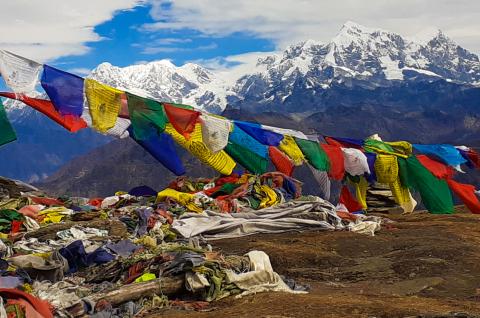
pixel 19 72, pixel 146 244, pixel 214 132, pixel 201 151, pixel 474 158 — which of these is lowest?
pixel 474 158

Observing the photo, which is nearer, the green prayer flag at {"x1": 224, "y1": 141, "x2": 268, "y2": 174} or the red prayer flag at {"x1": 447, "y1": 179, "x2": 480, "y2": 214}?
the green prayer flag at {"x1": 224, "y1": 141, "x2": 268, "y2": 174}

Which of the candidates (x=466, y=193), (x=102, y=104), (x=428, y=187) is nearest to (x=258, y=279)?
(x=102, y=104)

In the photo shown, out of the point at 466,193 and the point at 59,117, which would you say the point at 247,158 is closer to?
the point at 59,117

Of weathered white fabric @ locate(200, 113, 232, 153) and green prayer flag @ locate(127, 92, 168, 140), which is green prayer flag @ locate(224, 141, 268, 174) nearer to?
weathered white fabric @ locate(200, 113, 232, 153)

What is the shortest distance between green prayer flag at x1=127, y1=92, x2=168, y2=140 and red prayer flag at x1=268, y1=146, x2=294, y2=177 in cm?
453

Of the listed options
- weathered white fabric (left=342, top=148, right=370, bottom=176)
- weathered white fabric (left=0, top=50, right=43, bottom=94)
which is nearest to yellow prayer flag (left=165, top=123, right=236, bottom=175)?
weathered white fabric (left=342, top=148, right=370, bottom=176)

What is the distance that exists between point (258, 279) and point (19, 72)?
22.4ft

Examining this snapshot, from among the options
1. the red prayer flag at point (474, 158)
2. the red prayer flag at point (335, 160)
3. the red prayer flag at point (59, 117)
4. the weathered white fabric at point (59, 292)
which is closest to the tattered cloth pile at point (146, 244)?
the weathered white fabric at point (59, 292)

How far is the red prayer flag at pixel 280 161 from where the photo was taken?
20.2m

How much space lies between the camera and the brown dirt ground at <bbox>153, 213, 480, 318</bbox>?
919 centimetres

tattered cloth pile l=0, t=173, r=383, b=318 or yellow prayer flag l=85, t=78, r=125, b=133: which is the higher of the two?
yellow prayer flag l=85, t=78, r=125, b=133

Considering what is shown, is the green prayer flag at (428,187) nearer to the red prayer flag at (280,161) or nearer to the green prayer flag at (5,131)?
the red prayer flag at (280,161)

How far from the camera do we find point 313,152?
20078mm

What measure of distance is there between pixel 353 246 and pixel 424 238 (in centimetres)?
194
